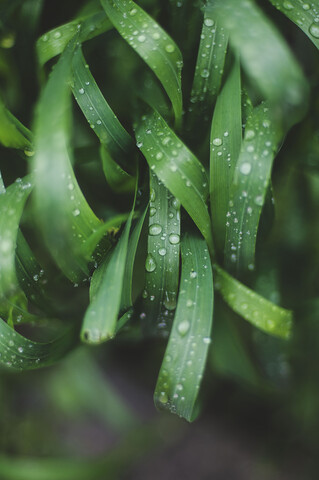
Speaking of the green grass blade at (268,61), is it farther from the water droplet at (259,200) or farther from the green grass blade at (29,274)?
the green grass blade at (29,274)

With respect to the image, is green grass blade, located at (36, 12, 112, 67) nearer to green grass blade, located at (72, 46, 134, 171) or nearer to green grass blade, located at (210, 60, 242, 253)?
green grass blade, located at (72, 46, 134, 171)

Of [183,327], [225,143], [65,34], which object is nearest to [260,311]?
[183,327]

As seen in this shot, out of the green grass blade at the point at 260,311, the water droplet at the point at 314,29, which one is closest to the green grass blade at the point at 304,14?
the water droplet at the point at 314,29

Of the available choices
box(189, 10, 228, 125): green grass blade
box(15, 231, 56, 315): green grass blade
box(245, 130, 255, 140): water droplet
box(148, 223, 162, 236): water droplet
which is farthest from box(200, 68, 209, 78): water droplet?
box(15, 231, 56, 315): green grass blade

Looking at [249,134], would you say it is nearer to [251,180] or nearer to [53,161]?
[251,180]

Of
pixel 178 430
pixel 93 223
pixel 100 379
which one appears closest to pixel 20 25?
pixel 93 223
